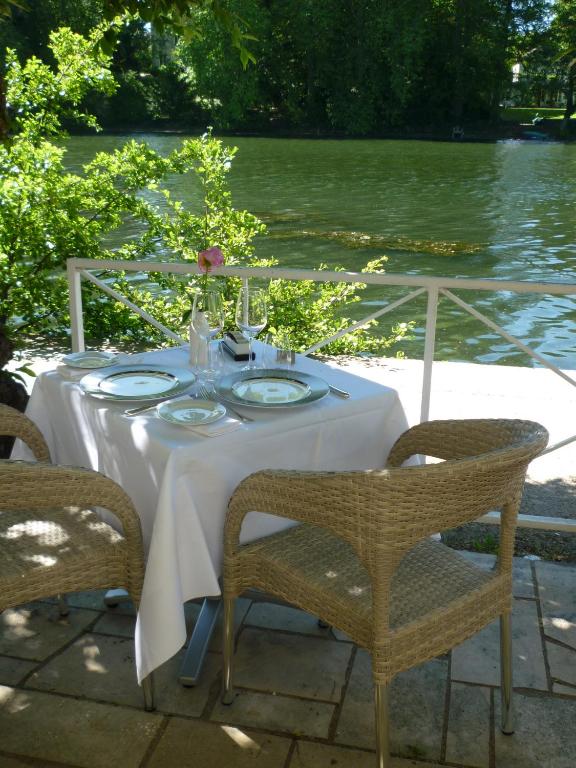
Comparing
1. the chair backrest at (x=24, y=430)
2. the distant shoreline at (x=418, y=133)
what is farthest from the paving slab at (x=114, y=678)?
the distant shoreline at (x=418, y=133)

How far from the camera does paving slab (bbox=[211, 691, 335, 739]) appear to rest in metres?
2.06

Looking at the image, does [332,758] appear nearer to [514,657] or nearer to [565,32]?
[514,657]

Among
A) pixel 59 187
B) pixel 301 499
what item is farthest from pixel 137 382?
pixel 59 187

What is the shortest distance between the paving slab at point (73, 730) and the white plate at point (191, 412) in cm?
78

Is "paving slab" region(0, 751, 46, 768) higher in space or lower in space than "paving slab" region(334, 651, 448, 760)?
lower

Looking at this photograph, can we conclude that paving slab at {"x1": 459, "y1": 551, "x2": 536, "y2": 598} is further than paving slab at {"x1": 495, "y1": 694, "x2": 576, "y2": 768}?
Yes

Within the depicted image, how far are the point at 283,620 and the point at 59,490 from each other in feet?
3.09

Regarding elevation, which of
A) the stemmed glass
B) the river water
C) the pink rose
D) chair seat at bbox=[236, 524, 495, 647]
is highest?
the pink rose

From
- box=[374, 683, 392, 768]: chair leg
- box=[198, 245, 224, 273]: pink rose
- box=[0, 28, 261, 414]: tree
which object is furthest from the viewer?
box=[0, 28, 261, 414]: tree

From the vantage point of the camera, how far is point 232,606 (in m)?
2.10

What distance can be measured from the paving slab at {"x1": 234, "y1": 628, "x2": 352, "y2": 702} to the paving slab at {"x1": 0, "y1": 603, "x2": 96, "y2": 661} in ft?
1.70

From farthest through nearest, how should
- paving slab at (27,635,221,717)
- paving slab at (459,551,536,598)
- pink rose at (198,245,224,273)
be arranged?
1. paving slab at (459,551,536,598)
2. pink rose at (198,245,224,273)
3. paving slab at (27,635,221,717)

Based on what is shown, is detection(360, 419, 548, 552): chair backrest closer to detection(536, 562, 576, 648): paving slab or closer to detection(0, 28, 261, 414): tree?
detection(536, 562, 576, 648): paving slab

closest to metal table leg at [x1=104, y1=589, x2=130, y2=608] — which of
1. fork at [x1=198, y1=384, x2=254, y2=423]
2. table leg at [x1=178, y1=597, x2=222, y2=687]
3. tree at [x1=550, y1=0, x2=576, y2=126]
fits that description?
table leg at [x1=178, y1=597, x2=222, y2=687]
